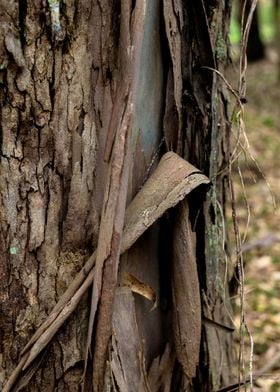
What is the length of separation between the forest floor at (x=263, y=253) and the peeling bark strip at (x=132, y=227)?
263 mm

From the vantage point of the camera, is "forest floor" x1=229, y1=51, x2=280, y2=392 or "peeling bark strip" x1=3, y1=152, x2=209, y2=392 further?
"forest floor" x1=229, y1=51, x2=280, y2=392

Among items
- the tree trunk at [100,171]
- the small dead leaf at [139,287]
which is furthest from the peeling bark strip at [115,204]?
the small dead leaf at [139,287]

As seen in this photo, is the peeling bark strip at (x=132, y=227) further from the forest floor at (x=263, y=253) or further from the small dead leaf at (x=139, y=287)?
the forest floor at (x=263, y=253)

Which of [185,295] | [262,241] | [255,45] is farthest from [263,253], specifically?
[255,45]

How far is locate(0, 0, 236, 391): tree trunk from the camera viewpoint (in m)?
1.11

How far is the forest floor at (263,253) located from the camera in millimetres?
2656

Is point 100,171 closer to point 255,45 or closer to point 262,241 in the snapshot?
point 262,241

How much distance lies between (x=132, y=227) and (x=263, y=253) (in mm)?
3102

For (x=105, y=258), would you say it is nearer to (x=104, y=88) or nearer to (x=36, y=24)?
(x=104, y=88)

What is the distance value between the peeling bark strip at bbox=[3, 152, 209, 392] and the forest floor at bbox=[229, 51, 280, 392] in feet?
0.86

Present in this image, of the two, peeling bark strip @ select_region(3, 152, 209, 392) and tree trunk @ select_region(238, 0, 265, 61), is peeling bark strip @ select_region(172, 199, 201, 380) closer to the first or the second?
peeling bark strip @ select_region(3, 152, 209, 392)

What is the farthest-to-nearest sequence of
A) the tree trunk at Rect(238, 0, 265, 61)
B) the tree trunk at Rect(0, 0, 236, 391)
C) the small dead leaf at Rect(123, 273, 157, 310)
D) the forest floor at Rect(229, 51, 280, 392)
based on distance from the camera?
the tree trunk at Rect(238, 0, 265, 61) < the forest floor at Rect(229, 51, 280, 392) < the small dead leaf at Rect(123, 273, 157, 310) < the tree trunk at Rect(0, 0, 236, 391)

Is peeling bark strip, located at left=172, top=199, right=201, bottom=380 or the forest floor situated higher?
the forest floor

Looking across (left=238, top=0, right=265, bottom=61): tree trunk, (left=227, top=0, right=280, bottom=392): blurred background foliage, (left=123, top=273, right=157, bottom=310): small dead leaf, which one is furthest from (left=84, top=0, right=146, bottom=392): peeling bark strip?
(left=238, top=0, right=265, bottom=61): tree trunk
